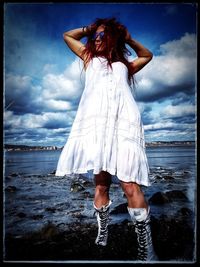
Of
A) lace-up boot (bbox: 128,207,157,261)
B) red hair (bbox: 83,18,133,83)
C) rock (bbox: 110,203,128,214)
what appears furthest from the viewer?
rock (bbox: 110,203,128,214)

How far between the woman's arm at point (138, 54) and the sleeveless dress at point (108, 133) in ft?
0.66

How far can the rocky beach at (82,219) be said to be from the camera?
333cm

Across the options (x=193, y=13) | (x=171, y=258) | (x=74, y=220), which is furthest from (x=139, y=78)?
(x=171, y=258)

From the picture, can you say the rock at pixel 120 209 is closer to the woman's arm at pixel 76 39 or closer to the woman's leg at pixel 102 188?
the woman's leg at pixel 102 188

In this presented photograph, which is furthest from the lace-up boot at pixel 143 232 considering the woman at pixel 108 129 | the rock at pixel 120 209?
the rock at pixel 120 209

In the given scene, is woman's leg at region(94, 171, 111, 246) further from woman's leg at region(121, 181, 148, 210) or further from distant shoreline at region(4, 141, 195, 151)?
distant shoreline at region(4, 141, 195, 151)

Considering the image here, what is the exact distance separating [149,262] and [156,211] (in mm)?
515

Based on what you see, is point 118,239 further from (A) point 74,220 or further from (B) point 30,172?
(B) point 30,172

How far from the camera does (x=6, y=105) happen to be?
11.1ft

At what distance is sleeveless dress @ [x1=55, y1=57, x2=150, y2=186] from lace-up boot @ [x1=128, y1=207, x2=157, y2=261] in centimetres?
28

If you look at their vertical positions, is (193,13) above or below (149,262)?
above

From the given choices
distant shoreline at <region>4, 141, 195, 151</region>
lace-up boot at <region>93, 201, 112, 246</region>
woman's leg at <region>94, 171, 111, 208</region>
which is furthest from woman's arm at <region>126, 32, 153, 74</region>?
lace-up boot at <region>93, 201, 112, 246</region>

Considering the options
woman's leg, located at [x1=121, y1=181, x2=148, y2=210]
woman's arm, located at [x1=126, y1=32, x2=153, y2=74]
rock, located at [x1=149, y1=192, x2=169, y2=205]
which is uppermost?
woman's arm, located at [x1=126, y1=32, x2=153, y2=74]

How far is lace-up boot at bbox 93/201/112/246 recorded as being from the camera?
Result: 334 centimetres
